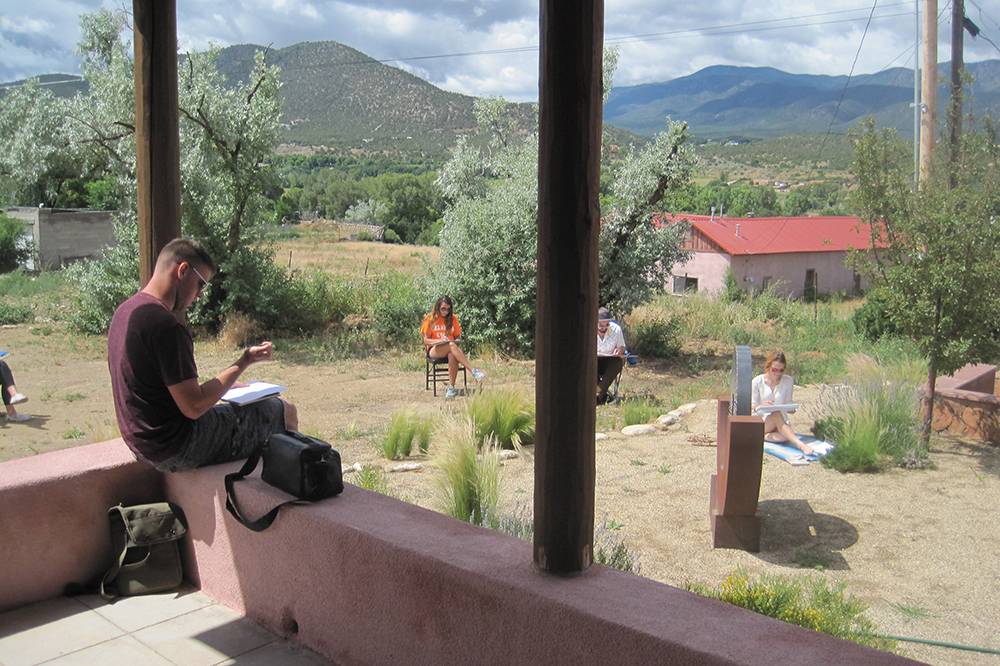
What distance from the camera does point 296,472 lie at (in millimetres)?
3129

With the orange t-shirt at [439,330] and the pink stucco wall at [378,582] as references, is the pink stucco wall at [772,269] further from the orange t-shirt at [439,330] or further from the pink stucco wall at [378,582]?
the pink stucco wall at [378,582]

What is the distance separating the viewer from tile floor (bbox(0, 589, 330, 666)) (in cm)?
307

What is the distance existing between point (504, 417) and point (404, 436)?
94cm

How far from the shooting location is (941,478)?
24.0 ft

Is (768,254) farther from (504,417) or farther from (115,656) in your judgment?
(115,656)

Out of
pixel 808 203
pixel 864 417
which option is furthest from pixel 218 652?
pixel 808 203

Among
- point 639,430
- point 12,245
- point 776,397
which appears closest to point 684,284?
point 12,245

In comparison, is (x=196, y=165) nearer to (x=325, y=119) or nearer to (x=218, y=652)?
(x=218, y=652)

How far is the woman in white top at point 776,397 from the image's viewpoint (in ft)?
25.4

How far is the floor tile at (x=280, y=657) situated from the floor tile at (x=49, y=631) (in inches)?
20.0

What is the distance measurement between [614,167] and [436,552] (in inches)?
544

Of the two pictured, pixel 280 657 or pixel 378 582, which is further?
pixel 280 657

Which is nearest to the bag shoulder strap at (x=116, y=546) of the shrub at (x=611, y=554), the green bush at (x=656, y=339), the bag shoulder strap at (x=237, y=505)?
the bag shoulder strap at (x=237, y=505)

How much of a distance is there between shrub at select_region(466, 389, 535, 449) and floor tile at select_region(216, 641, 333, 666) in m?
4.69
